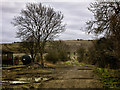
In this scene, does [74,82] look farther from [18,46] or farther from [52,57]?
[18,46]

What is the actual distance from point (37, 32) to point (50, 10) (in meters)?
4.78

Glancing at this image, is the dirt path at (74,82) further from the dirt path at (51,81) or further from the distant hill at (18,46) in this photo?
the distant hill at (18,46)

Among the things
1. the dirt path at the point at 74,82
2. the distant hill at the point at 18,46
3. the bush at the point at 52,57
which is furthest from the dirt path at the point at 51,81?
the bush at the point at 52,57

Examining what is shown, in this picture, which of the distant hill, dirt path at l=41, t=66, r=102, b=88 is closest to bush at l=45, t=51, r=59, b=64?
the distant hill

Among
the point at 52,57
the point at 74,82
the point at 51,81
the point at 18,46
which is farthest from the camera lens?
the point at 18,46

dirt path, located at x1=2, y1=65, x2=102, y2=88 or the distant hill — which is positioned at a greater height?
the distant hill

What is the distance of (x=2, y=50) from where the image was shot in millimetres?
31047

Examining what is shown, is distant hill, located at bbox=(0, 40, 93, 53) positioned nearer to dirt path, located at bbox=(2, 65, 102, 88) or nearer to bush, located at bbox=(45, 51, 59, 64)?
bush, located at bbox=(45, 51, 59, 64)

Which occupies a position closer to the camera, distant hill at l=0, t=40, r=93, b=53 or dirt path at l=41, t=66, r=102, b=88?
dirt path at l=41, t=66, r=102, b=88

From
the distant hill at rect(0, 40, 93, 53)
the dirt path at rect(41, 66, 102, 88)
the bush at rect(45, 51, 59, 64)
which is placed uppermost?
the distant hill at rect(0, 40, 93, 53)

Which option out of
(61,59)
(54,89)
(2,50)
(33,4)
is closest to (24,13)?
(33,4)

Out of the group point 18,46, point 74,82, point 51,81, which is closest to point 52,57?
point 18,46

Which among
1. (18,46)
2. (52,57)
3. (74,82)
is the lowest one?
(74,82)

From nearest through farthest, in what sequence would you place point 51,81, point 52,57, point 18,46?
1. point 51,81
2. point 52,57
3. point 18,46
